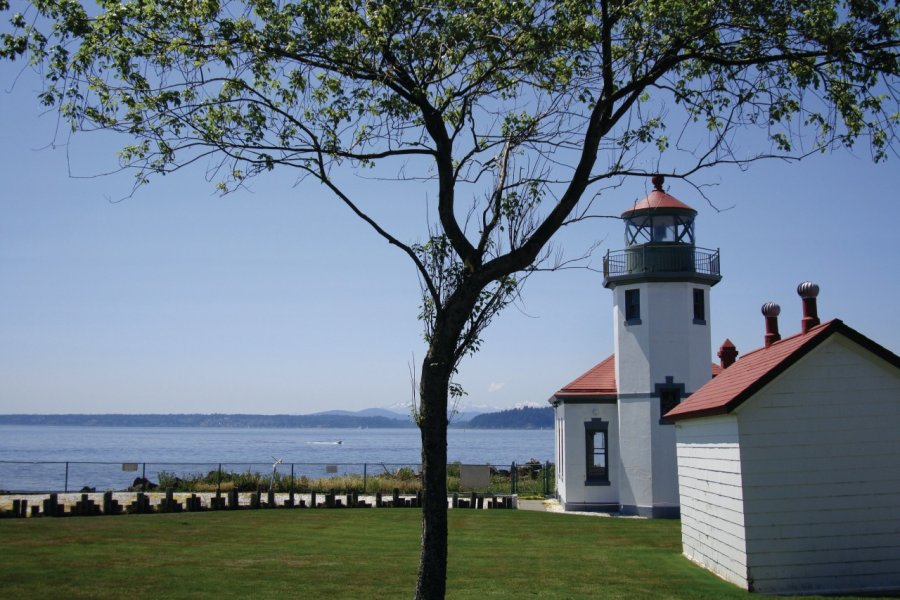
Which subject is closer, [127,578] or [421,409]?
[421,409]

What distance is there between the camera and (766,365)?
13.5 m

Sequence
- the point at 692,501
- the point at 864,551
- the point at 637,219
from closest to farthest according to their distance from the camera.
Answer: the point at 864,551
the point at 692,501
the point at 637,219

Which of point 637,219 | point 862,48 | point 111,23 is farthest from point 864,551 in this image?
point 637,219

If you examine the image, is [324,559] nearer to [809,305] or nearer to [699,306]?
[809,305]

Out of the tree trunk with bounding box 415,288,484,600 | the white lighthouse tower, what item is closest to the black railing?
the white lighthouse tower

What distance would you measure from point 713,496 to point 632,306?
12982 mm

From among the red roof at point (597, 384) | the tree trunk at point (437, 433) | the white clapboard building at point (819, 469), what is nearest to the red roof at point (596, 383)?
the red roof at point (597, 384)

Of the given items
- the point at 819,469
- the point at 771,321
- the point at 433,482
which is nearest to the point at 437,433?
the point at 433,482

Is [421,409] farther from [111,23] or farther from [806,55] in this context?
[806,55]

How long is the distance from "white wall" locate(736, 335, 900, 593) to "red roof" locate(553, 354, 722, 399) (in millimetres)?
14856

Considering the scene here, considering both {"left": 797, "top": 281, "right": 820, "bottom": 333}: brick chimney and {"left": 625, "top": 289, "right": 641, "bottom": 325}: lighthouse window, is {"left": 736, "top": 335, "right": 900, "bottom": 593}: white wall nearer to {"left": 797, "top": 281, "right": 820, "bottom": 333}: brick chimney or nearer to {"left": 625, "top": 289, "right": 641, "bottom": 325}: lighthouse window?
{"left": 797, "top": 281, "right": 820, "bottom": 333}: brick chimney

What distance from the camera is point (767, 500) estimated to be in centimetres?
1254

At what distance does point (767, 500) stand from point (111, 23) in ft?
35.7

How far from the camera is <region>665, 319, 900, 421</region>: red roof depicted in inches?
497
